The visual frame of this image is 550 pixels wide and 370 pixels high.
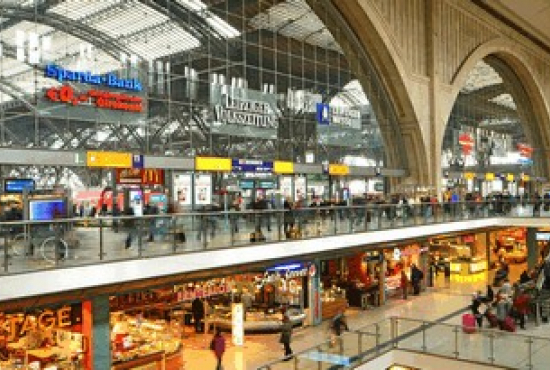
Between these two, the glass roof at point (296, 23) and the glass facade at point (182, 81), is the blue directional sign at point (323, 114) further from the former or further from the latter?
the glass roof at point (296, 23)

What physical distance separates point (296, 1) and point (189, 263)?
16416 mm

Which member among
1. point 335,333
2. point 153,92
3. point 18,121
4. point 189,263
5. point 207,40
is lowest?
point 335,333

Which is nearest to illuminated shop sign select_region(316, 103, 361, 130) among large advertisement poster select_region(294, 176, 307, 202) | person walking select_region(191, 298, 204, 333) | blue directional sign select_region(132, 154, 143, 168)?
large advertisement poster select_region(294, 176, 307, 202)

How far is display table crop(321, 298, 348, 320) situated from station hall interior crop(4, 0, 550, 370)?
116mm

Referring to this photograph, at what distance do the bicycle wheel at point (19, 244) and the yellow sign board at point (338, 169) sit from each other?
17.0 metres

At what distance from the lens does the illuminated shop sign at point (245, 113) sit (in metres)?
20.9

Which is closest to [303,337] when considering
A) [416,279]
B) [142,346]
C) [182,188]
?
[142,346]

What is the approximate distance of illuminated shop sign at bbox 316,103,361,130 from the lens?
2544 cm

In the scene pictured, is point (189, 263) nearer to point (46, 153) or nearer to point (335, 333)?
point (46, 153)

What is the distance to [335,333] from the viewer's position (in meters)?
17.7

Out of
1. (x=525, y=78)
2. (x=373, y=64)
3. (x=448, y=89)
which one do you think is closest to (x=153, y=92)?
(x=373, y=64)

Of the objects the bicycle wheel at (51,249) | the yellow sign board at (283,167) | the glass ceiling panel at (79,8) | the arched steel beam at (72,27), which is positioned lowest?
the bicycle wheel at (51,249)

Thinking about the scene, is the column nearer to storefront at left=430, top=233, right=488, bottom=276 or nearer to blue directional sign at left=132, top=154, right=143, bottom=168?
storefront at left=430, top=233, right=488, bottom=276

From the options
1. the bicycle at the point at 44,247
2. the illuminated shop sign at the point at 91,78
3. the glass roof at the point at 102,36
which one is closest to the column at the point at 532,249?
the glass roof at the point at 102,36
